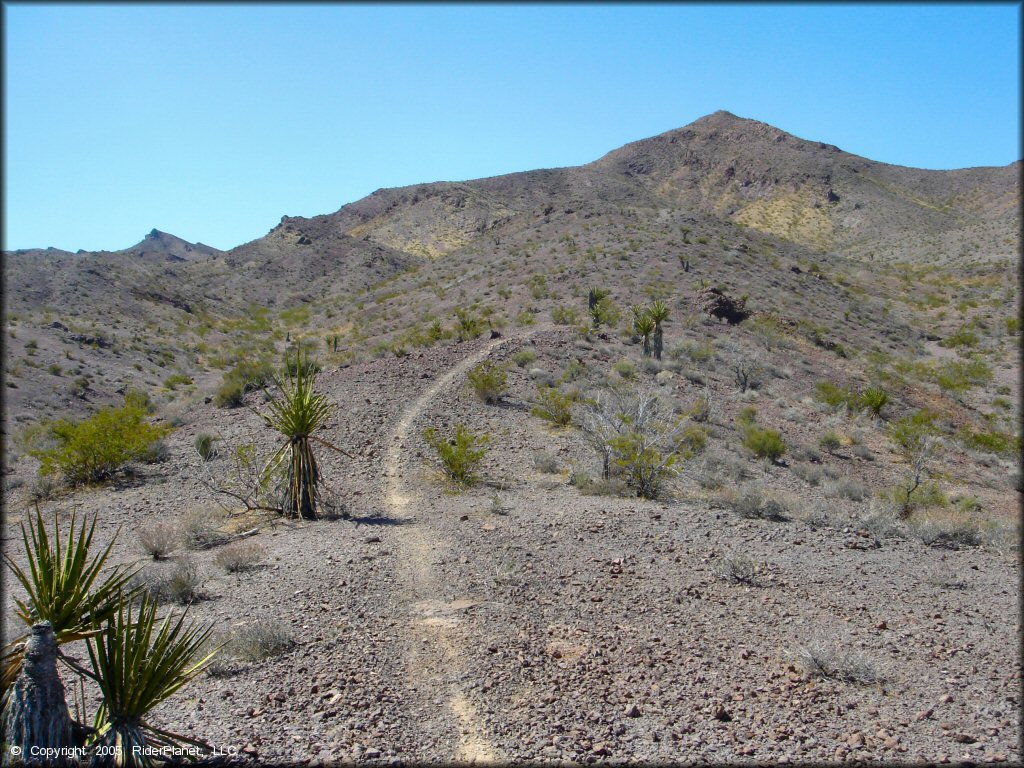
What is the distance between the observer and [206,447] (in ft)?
52.9

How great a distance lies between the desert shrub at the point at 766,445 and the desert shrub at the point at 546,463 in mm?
5600

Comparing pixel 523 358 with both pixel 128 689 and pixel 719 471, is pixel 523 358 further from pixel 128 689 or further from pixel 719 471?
pixel 128 689

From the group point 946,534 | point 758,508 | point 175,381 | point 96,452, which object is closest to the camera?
point 946,534

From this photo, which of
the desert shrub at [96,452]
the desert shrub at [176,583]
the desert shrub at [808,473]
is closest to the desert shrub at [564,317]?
the desert shrub at [808,473]

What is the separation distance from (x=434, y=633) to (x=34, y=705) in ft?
12.3

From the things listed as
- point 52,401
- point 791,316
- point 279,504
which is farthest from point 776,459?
point 52,401

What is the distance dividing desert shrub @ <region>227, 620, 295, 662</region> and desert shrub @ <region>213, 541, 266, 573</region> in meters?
2.44

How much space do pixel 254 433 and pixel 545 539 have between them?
390 inches

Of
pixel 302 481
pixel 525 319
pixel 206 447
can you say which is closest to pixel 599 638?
pixel 302 481

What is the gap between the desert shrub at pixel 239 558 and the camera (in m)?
9.19

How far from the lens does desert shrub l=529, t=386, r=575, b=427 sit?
17.6 m

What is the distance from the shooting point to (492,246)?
57.0 m

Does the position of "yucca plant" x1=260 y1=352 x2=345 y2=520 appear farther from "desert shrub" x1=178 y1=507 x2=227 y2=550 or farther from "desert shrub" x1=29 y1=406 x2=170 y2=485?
"desert shrub" x1=29 y1=406 x2=170 y2=485

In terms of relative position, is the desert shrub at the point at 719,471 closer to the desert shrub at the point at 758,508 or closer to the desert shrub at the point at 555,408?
the desert shrub at the point at 758,508
